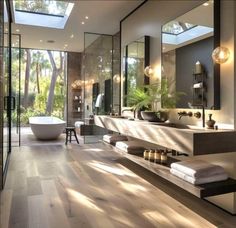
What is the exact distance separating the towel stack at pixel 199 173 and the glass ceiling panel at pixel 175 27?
Result: 1872 millimetres

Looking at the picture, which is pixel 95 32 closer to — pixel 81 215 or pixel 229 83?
pixel 229 83

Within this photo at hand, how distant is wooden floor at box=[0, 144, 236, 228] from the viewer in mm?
2445

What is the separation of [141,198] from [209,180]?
3.02ft

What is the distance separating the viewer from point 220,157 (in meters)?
2.84

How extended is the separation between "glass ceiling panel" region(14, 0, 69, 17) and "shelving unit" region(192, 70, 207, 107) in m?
3.57

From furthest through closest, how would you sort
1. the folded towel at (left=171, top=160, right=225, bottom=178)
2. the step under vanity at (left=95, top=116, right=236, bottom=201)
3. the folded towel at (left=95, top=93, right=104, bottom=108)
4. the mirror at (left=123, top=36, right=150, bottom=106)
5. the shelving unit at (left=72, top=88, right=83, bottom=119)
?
the shelving unit at (left=72, top=88, right=83, bottom=119)
the folded towel at (left=95, top=93, right=104, bottom=108)
the mirror at (left=123, top=36, right=150, bottom=106)
the folded towel at (left=171, top=160, right=225, bottom=178)
the step under vanity at (left=95, top=116, right=236, bottom=201)

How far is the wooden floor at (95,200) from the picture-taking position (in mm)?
2445

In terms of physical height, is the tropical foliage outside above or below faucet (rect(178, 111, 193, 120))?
above

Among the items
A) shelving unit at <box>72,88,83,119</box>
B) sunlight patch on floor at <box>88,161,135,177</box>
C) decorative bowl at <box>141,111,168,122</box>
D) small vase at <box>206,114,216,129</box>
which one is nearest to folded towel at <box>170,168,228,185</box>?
small vase at <box>206,114,216,129</box>

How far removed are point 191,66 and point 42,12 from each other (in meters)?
4.37

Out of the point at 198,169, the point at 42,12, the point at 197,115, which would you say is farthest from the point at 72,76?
the point at 198,169

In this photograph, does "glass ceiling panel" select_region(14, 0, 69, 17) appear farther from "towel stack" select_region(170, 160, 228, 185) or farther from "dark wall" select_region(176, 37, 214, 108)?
"towel stack" select_region(170, 160, 228, 185)

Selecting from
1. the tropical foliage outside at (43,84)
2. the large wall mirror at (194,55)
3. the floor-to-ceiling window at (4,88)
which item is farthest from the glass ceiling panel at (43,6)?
the tropical foliage outside at (43,84)

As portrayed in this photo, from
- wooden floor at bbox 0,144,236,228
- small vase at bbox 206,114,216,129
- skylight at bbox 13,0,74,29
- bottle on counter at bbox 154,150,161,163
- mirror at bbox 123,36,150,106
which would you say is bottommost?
wooden floor at bbox 0,144,236,228
